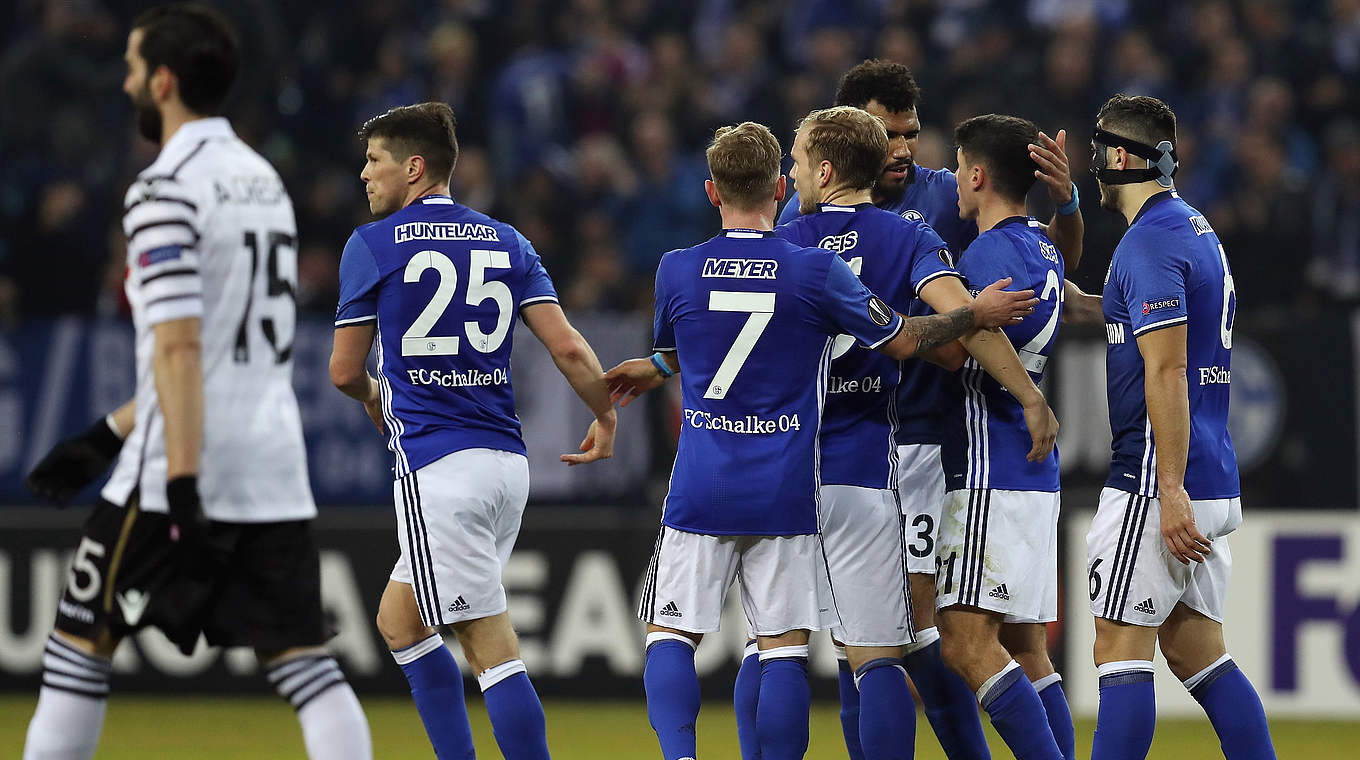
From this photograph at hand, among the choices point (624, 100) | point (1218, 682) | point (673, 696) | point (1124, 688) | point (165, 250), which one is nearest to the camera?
point (165, 250)

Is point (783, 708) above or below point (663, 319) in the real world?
below

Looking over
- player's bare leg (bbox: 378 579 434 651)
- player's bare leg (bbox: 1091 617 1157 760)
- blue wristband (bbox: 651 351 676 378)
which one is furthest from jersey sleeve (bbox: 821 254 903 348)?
player's bare leg (bbox: 378 579 434 651)

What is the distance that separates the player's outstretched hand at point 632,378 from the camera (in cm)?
568

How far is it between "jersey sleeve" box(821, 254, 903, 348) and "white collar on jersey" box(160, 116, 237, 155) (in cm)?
186

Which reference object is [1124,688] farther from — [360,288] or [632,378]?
[360,288]

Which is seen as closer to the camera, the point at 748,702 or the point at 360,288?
the point at 360,288

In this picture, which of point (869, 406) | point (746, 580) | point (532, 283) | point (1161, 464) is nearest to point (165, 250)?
point (532, 283)

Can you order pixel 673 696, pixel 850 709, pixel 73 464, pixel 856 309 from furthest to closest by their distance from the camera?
1. pixel 850 709
2. pixel 673 696
3. pixel 856 309
4. pixel 73 464

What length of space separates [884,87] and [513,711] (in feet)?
8.43

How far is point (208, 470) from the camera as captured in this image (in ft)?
14.4

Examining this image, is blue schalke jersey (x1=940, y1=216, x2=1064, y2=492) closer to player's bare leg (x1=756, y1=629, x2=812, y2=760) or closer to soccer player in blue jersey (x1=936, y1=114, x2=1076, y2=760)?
soccer player in blue jersey (x1=936, y1=114, x2=1076, y2=760)

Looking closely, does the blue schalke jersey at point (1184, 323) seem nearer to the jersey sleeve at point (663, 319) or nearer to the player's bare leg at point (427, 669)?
the jersey sleeve at point (663, 319)

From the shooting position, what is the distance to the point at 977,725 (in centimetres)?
587

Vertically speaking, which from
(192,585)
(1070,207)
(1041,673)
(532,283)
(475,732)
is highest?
(1070,207)
